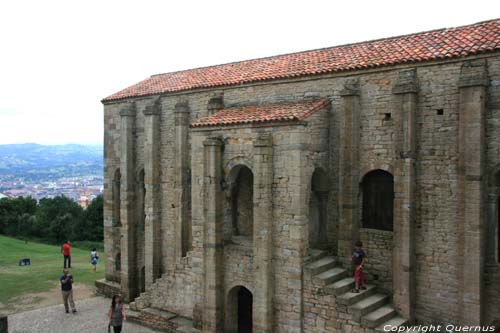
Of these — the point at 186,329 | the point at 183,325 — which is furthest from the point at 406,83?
the point at 183,325

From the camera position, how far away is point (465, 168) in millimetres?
12039

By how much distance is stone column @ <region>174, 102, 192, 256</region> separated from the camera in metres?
18.7

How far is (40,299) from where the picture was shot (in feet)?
65.0

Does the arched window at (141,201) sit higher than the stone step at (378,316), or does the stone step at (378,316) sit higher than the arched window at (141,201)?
the arched window at (141,201)

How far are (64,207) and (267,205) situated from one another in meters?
46.2

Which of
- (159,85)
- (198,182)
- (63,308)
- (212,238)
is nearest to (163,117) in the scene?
(159,85)

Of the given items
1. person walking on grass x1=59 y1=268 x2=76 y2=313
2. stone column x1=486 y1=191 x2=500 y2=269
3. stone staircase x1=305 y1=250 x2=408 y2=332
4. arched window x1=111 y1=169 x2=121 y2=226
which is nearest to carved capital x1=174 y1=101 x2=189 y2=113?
arched window x1=111 y1=169 x2=121 y2=226

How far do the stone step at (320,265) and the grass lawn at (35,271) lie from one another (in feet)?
45.8

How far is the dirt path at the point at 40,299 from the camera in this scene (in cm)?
Result: 1848

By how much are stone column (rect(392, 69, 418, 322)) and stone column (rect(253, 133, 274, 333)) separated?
3745mm

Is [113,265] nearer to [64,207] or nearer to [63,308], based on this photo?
[63,308]

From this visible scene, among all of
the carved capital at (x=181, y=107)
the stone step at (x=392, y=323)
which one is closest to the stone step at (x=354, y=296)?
the stone step at (x=392, y=323)

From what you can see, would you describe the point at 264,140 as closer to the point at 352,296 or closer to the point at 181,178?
the point at 352,296

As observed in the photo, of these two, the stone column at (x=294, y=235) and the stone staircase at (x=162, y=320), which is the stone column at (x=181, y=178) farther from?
the stone column at (x=294, y=235)
